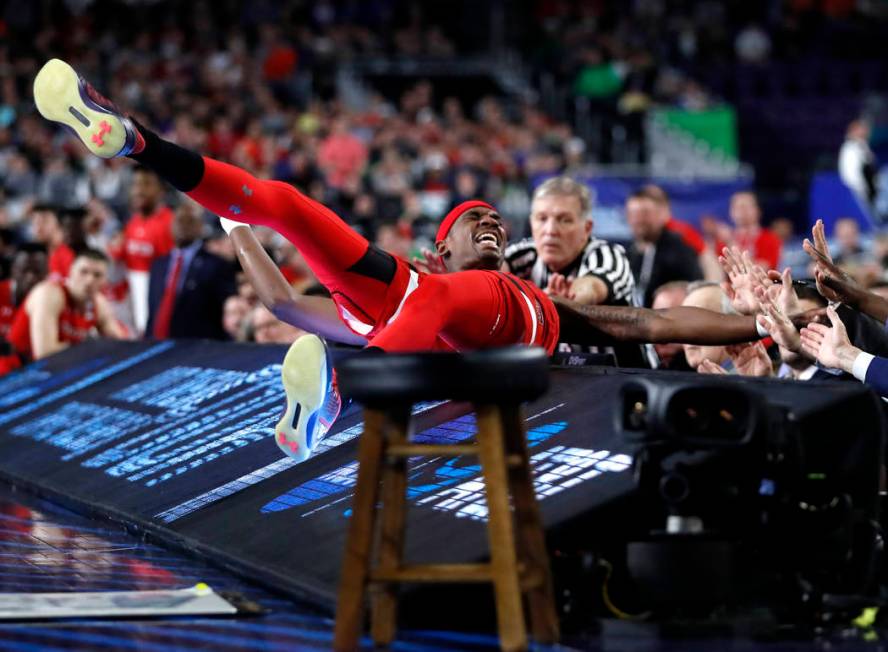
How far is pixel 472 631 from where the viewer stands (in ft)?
11.9

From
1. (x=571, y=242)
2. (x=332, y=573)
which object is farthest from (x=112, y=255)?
(x=332, y=573)

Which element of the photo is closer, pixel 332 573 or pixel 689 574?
pixel 689 574

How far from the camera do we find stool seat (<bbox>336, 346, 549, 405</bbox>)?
129 inches

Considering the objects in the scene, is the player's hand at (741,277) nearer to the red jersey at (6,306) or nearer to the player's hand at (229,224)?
the player's hand at (229,224)

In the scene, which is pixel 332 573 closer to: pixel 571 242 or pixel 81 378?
pixel 571 242

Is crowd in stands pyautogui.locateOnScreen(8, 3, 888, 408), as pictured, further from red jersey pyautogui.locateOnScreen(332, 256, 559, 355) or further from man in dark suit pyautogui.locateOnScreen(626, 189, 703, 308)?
red jersey pyautogui.locateOnScreen(332, 256, 559, 355)

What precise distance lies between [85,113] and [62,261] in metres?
5.60

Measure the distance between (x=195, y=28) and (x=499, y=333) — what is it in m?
16.0

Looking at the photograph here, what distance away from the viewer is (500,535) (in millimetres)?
3225

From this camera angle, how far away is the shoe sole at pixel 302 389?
4383 mm

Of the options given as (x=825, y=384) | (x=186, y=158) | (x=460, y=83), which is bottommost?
(x=825, y=384)

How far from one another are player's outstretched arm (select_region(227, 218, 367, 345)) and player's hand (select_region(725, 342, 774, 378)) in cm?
167

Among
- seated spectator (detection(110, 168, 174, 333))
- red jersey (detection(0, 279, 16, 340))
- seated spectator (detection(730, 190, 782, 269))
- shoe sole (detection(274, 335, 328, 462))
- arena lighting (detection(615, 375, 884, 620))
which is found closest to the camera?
arena lighting (detection(615, 375, 884, 620))

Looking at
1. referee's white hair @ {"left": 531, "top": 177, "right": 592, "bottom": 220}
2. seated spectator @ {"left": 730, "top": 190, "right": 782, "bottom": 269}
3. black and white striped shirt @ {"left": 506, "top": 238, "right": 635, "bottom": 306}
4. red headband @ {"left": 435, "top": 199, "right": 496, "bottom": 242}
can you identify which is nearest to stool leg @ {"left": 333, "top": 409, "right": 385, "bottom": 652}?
red headband @ {"left": 435, "top": 199, "right": 496, "bottom": 242}
